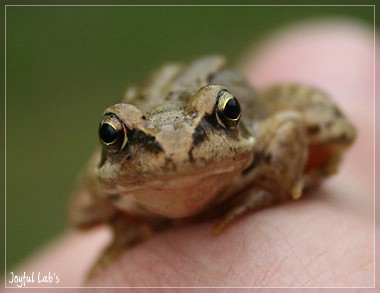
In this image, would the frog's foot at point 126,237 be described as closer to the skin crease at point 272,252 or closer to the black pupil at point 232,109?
the skin crease at point 272,252

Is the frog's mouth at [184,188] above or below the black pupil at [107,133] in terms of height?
below

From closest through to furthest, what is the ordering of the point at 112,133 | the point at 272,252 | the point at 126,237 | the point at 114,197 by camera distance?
1. the point at 112,133
2. the point at 272,252
3. the point at 114,197
4. the point at 126,237

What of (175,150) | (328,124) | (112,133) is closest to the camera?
(175,150)

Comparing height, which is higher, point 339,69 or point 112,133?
point 339,69

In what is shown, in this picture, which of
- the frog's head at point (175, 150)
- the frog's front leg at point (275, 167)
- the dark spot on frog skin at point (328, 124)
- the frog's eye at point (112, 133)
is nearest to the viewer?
the frog's head at point (175, 150)

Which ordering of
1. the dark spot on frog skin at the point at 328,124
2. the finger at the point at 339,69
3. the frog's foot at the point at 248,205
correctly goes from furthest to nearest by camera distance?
the finger at the point at 339,69, the dark spot on frog skin at the point at 328,124, the frog's foot at the point at 248,205

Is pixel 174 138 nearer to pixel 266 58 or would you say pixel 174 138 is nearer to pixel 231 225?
pixel 231 225

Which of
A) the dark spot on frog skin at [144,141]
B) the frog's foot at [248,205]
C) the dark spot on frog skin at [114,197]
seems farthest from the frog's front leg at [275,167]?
the dark spot on frog skin at [144,141]

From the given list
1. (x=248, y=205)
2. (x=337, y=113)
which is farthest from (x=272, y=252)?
(x=337, y=113)

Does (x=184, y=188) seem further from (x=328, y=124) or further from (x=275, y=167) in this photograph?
(x=328, y=124)
